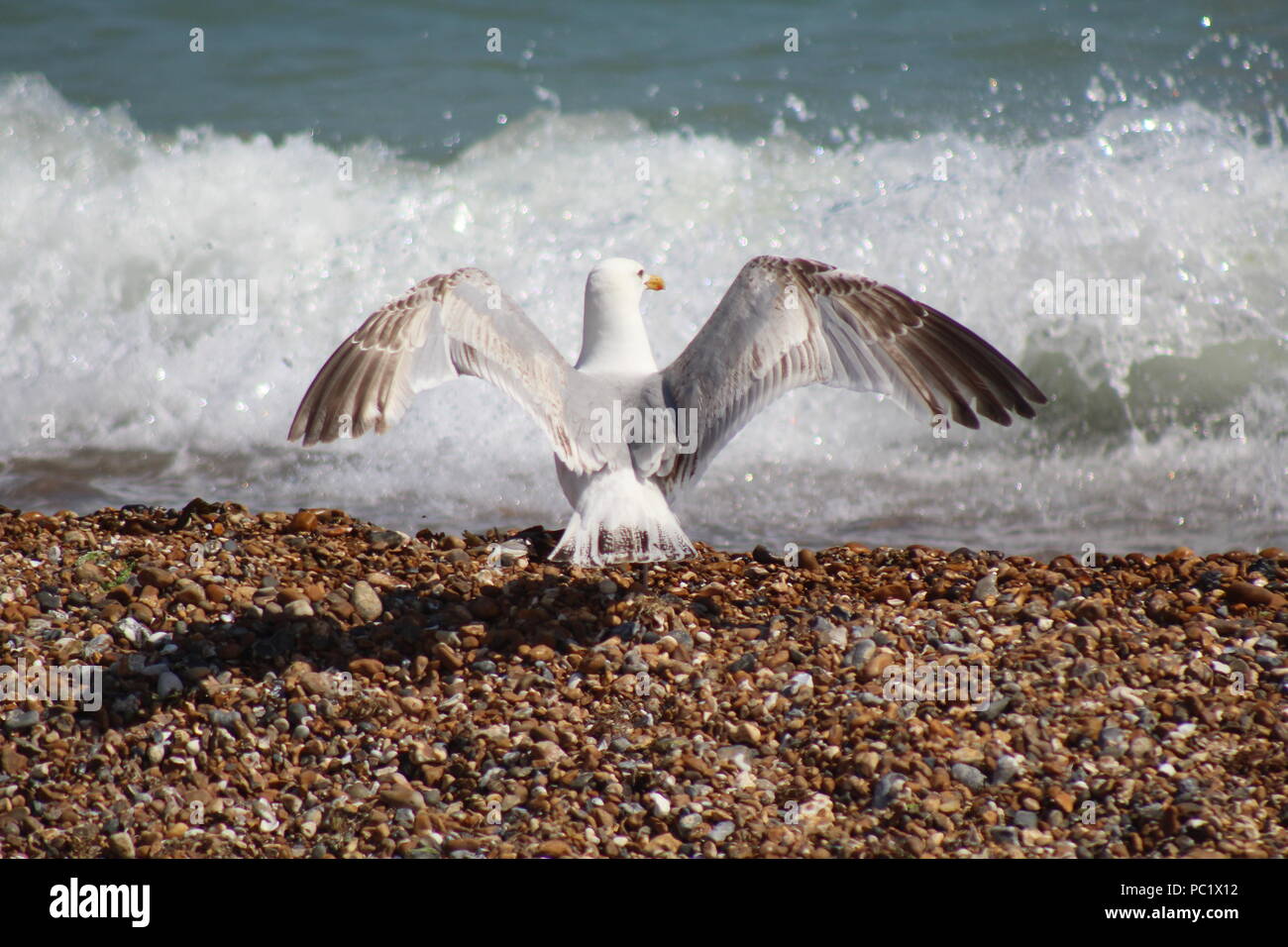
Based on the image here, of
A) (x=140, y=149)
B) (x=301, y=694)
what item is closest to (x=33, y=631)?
(x=301, y=694)

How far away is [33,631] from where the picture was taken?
4.62 meters

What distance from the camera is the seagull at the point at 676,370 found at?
470 cm

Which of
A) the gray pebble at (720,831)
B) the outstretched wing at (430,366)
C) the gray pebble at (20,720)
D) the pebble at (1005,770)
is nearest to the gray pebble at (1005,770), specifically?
the pebble at (1005,770)

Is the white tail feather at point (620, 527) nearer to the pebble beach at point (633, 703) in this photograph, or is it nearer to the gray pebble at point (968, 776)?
the pebble beach at point (633, 703)

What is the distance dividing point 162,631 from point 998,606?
3.16 metres

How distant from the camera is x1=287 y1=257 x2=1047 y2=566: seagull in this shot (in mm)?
4703

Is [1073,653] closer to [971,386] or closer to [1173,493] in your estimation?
[971,386]

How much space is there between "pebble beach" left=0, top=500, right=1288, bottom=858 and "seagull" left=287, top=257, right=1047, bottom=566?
63cm

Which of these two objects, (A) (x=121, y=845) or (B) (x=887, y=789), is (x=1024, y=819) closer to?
(B) (x=887, y=789)

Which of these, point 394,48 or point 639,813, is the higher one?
point 394,48

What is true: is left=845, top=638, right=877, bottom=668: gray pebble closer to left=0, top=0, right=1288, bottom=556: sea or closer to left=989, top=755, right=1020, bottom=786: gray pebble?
left=989, top=755, right=1020, bottom=786: gray pebble

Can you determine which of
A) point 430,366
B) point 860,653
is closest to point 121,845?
point 430,366

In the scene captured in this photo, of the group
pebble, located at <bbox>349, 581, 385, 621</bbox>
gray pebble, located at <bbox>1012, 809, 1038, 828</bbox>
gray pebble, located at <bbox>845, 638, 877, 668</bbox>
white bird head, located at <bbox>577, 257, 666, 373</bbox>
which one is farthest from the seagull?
gray pebble, located at <bbox>1012, 809, 1038, 828</bbox>

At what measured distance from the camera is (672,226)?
9.87 metres
